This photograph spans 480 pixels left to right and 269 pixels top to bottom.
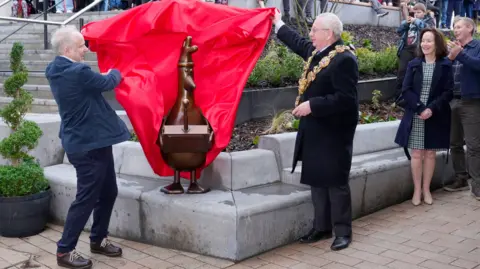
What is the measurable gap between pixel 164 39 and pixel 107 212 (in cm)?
155

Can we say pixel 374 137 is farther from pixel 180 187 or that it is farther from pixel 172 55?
pixel 172 55

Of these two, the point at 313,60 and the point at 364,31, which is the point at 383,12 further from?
the point at 313,60

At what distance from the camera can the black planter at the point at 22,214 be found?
5.10 metres

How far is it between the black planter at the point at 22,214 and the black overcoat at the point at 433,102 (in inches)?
146

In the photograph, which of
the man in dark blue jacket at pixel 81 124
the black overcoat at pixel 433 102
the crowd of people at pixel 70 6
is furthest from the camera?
the crowd of people at pixel 70 6

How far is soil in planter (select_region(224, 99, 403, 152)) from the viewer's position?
242 inches

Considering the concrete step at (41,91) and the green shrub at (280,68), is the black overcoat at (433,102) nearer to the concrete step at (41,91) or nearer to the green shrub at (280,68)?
the green shrub at (280,68)

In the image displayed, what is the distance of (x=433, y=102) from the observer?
6082 mm

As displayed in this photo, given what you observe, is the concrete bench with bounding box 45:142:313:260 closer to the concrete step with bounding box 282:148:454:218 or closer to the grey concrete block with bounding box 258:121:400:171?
the grey concrete block with bounding box 258:121:400:171

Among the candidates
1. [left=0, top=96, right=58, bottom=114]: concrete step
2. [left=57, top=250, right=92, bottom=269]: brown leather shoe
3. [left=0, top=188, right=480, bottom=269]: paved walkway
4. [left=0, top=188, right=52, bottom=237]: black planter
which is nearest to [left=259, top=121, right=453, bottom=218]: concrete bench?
[left=0, top=188, right=480, bottom=269]: paved walkway

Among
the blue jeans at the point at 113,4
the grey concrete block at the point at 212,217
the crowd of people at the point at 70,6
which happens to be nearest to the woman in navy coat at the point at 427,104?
the grey concrete block at the point at 212,217

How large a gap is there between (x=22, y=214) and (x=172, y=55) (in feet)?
6.26

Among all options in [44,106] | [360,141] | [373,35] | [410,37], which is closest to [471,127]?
[360,141]

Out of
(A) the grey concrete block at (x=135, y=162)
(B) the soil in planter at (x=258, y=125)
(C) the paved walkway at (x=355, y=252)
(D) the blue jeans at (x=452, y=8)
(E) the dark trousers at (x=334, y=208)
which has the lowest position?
(C) the paved walkway at (x=355, y=252)
